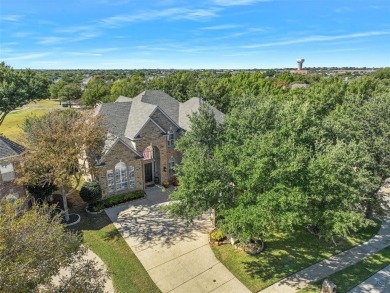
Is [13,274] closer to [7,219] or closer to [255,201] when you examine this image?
[7,219]

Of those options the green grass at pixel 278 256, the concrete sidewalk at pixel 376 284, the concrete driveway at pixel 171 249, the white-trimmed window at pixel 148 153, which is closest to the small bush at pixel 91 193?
the concrete driveway at pixel 171 249

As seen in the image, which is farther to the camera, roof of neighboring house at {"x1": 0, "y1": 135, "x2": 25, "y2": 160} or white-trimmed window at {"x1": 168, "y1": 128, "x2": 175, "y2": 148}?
white-trimmed window at {"x1": 168, "y1": 128, "x2": 175, "y2": 148}

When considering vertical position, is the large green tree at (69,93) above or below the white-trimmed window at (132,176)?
above

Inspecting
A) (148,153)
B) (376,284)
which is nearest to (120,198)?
(148,153)

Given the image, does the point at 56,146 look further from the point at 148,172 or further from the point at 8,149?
the point at 148,172

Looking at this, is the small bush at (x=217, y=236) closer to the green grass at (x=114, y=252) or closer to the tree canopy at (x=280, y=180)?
the tree canopy at (x=280, y=180)

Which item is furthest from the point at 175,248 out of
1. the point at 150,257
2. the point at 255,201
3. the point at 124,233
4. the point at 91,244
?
the point at 255,201

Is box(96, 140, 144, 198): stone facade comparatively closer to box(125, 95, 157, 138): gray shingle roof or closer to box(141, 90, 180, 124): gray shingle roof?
box(125, 95, 157, 138): gray shingle roof

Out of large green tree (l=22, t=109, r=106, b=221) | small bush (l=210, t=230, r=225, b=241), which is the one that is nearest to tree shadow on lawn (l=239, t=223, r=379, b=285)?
small bush (l=210, t=230, r=225, b=241)
